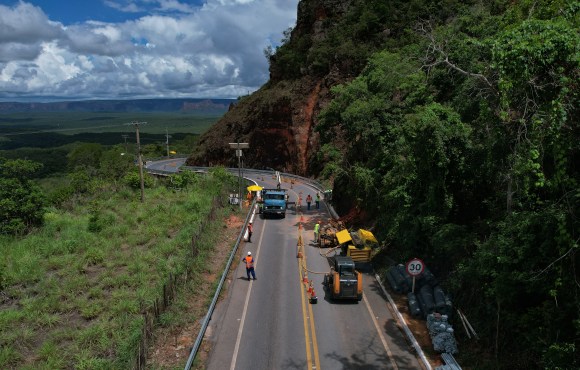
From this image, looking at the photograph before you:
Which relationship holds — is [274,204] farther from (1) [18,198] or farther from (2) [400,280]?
(1) [18,198]

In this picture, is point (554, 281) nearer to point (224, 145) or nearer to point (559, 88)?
point (559, 88)

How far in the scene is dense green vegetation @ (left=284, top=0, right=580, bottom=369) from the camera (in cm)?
1019

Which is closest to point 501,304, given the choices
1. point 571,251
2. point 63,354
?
point 571,251

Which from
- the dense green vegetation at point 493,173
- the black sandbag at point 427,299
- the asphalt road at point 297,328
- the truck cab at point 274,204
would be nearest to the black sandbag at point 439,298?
the black sandbag at point 427,299

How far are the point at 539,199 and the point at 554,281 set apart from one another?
8.41ft

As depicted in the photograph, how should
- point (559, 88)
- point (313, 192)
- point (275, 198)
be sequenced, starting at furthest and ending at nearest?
point (313, 192), point (275, 198), point (559, 88)

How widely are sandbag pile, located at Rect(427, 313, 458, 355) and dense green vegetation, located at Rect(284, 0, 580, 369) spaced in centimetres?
56

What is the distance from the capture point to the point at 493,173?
A: 54.2 ft

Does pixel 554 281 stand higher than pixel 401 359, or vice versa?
pixel 554 281

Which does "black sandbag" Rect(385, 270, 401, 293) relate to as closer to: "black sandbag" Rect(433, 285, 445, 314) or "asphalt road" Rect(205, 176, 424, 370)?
"asphalt road" Rect(205, 176, 424, 370)

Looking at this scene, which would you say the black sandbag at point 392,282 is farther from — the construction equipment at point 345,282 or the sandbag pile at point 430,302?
the construction equipment at point 345,282

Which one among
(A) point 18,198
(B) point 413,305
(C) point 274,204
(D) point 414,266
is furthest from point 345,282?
(A) point 18,198

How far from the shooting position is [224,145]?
78938 mm

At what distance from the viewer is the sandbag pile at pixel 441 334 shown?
46.6ft
